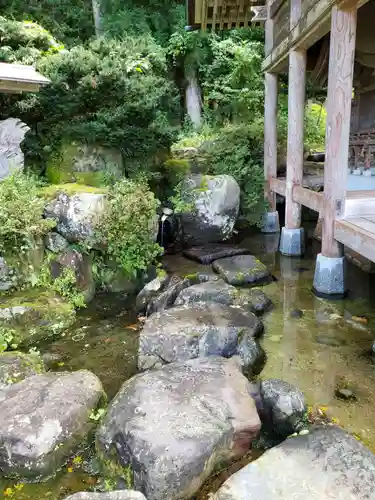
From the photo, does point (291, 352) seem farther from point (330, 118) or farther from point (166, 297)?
point (330, 118)

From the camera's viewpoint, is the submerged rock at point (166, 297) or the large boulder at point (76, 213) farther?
the large boulder at point (76, 213)

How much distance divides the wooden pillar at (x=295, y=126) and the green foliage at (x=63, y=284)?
519 cm

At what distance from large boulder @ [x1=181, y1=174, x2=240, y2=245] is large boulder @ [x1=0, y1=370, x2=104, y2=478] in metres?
6.30

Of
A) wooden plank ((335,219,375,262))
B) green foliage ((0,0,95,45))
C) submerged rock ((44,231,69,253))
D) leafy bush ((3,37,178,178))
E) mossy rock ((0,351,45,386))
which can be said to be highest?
green foliage ((0,0,95,45))

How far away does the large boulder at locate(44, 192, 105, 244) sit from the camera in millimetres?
7395

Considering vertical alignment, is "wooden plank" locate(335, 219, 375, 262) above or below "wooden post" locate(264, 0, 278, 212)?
below

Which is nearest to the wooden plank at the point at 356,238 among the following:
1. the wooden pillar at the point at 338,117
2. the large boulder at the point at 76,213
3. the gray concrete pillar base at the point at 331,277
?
the wooden pillar at the point at 338,117

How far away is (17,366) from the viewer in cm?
483

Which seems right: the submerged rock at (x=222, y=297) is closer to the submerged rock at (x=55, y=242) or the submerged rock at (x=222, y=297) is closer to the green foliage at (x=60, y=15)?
the submerged rock at (x=55, y=242)

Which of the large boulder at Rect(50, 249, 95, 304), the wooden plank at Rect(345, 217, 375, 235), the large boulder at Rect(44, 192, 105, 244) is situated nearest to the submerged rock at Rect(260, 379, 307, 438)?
the wooden plank at Rect(345, 217, 375, 235)

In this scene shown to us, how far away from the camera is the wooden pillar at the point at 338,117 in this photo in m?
5.96

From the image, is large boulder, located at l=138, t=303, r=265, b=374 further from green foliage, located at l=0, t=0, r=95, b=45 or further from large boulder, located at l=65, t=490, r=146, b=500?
green foliage, located at l=0, t=0, r=95, b=45

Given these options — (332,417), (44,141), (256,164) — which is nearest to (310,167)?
(256,164)

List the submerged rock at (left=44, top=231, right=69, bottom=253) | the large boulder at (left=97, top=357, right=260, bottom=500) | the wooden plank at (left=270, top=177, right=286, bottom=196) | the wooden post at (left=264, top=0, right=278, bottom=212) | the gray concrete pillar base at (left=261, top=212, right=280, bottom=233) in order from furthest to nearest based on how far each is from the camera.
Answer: the gray concrete pillar base at (left=261, top=212, right=280, bottom=233), the wooden post at (left=264, top=0, right=278, bottom=212), the wooden plank at (left=270, top=177, right=286, bottom=196), the submerged rock at (left=44, top=231, right=69, bottom=253), the large boulder at (left=97, top=357, right=260, bottom=500)
